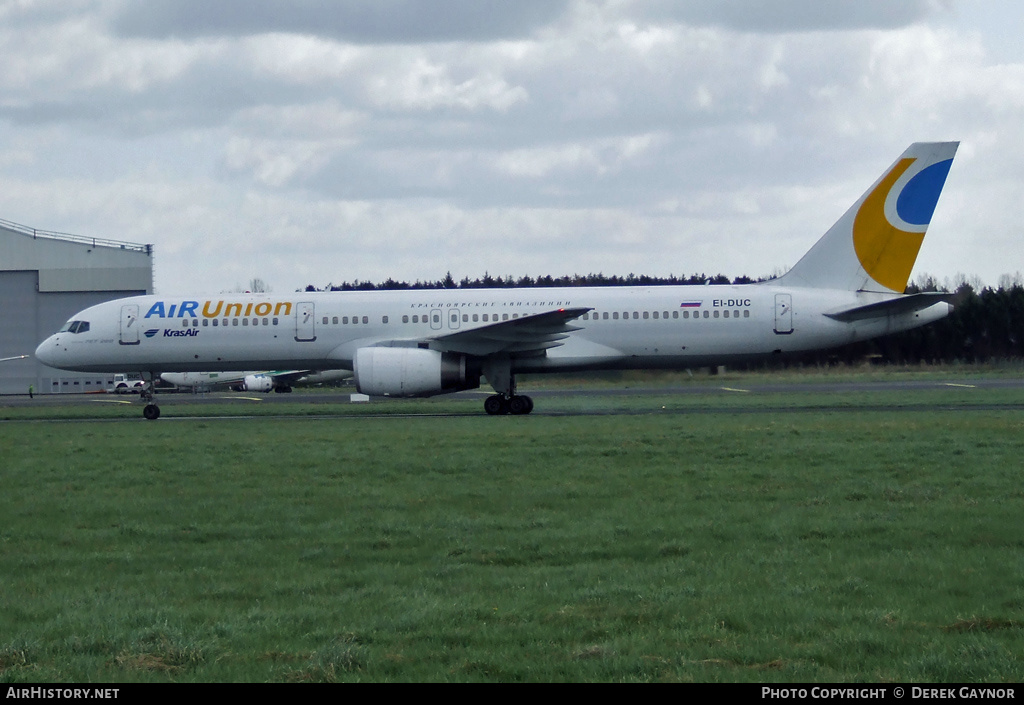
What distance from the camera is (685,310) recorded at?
27.3 meters

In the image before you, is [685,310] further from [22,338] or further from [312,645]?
[22,338]

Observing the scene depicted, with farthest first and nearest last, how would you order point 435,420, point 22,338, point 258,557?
1. point 22,338
2. point 435,420
3. point 258,557

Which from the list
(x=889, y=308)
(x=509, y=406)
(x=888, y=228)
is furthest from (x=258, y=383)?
(x=889, y=308)

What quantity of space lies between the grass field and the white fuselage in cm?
1040

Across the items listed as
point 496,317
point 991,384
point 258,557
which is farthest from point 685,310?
point 258,557

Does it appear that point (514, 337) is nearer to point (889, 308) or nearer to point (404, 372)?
point (404, 372)

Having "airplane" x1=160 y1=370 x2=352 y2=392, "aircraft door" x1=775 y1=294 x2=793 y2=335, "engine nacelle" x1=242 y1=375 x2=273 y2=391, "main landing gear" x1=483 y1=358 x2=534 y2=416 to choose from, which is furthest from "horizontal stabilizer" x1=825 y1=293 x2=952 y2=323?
"engine nacelle" x1=242 y1=375 x2=273 y2=391

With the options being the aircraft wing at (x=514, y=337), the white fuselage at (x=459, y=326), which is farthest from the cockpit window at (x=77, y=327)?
the aircraft wing at (x=514, y=337)

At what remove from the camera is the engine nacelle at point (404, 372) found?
26094mm

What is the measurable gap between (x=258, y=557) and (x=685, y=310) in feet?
64.9

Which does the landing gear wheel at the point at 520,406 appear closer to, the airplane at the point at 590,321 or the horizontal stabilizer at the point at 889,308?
the airplane at the point at 590,321

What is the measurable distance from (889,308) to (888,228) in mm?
2257

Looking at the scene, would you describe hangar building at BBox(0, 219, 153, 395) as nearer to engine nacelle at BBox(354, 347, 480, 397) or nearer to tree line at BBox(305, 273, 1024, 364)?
tree line at BBox(305, 273, 1024, 364)
